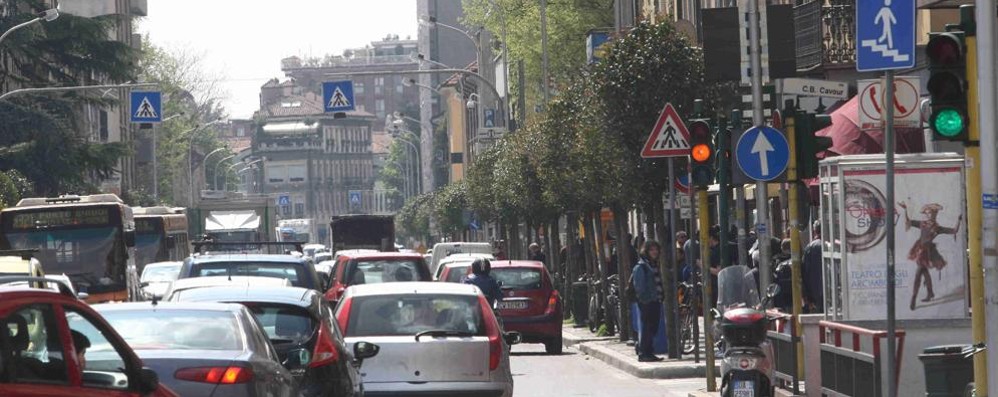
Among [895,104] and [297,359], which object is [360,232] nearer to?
[895,104]

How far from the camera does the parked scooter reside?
52.8 ft

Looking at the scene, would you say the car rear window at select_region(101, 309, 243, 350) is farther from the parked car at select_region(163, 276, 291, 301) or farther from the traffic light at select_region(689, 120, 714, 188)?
the traffic light at select_region(689, 120, 714, 188)

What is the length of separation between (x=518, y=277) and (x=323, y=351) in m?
18.8

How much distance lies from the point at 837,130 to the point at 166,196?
9762cm

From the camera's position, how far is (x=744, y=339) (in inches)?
644

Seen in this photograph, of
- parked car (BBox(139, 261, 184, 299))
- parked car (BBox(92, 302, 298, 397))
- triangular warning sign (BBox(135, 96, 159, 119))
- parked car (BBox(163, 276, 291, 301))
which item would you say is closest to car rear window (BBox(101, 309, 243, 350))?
parked car (BBox(92, 302, 298, 397))

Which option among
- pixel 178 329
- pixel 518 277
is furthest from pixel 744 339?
pixel 518 277

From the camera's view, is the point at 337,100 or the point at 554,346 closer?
the point at 554,346

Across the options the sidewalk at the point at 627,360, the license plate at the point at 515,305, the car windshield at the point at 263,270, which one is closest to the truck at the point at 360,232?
the sidewalk at the point at 627,360

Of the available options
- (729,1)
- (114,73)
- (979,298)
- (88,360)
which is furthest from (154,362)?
(114,73)

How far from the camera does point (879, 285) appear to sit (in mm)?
17500

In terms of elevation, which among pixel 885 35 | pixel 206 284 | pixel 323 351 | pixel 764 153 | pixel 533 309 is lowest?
pixel 533 309

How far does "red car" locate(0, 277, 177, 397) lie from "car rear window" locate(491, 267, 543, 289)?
74.6 feet

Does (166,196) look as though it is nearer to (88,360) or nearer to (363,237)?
(363,237)
